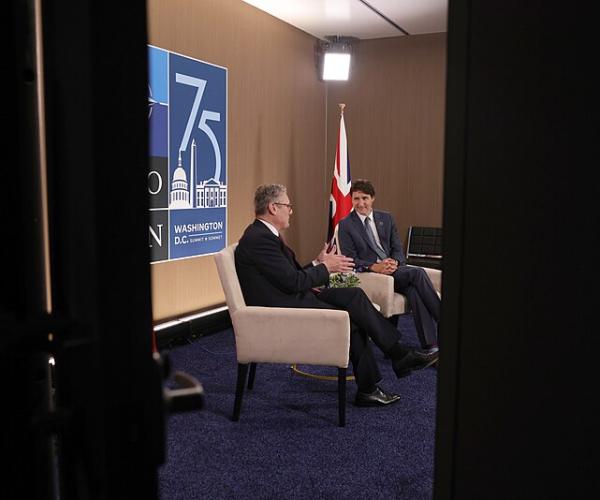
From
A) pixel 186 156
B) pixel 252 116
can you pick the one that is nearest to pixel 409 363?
pixel 186 156

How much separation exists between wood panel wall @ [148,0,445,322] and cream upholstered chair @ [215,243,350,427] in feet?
6.83

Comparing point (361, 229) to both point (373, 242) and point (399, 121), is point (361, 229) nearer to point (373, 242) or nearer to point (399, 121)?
point (373, 242)

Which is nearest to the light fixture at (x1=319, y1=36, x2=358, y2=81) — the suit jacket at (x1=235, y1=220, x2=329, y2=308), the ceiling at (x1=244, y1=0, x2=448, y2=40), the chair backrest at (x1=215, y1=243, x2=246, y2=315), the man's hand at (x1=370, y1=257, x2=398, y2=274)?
the ceiling at (x1=244, y1=0, x2=448, y2=40)

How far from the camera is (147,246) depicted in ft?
2.10

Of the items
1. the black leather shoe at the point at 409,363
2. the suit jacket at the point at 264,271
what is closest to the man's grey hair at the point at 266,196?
the suit jacket at the point at 264,271

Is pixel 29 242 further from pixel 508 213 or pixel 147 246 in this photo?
pixel 508 213

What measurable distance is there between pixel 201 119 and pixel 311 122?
82.8 inches

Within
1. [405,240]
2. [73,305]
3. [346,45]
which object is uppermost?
[346,45]

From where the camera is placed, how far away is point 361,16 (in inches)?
243

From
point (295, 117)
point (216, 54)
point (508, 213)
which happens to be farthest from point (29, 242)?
point (295, 117)

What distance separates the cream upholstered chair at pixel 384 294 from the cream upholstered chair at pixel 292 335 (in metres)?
1.41

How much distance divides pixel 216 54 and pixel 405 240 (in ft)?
9.90

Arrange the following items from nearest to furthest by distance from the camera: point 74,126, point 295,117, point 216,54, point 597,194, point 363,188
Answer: point 74,126 < point 597,194 < point 363,188 < point 216,54 < point 295,117

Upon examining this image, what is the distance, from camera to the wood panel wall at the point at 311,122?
18.6 feet
